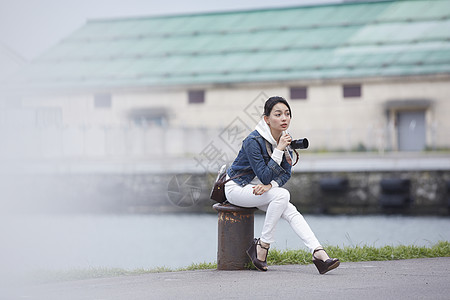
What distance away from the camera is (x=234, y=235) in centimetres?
730

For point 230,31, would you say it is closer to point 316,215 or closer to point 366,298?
point 316,215

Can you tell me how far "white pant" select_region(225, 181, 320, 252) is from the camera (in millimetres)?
6984

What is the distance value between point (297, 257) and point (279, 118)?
1.70 metres

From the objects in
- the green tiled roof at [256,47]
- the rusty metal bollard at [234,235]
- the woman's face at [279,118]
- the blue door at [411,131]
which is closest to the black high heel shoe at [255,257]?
the rusty metal bollard at [234,235]

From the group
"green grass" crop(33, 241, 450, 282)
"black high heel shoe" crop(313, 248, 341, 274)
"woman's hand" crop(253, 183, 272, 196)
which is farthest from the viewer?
"green grass" crop(33, 241, 450, 282)

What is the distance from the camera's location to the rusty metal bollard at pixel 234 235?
7305mm

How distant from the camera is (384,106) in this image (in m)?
34.1

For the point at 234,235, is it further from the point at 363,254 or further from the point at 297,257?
the point at 363,254

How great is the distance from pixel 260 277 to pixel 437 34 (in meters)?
31.8

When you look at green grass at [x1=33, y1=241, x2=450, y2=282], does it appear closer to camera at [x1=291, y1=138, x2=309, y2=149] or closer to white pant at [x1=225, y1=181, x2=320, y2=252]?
white pant at [x1=225, y1=181, x2=320, y2=252]

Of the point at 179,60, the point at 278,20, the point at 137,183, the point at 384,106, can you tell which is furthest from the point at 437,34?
the point at 137,183

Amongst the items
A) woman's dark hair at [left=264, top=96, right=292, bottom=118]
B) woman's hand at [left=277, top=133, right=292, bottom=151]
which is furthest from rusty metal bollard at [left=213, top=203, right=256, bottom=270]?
woman's dark hair at [left=264, top=96, right=292, bottom=118]

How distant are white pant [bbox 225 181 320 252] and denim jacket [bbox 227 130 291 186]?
103 millimetres

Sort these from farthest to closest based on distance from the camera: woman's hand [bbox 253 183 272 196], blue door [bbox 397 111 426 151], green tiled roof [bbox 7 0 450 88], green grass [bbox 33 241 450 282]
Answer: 1. green tiled roof [bbox 7 0 450 88]
2. blue door [bbox 397 111 426 151]
3. green grass [bbox 33 241 450 282]
4. woman's hand [bbox 253 183 272 196]
